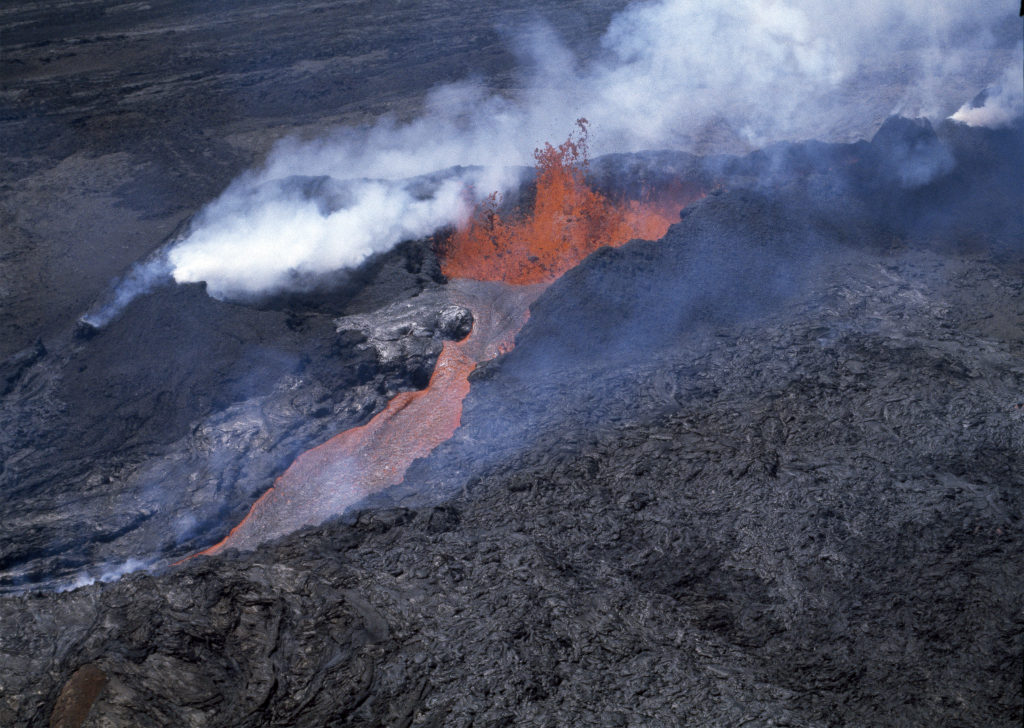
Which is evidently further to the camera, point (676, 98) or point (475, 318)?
point (676, 98)

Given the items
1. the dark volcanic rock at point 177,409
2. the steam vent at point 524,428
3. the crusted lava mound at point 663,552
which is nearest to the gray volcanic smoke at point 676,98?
the steam vent at point 524,428

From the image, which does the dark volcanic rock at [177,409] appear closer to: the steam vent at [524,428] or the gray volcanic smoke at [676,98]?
the steam vent at [524,428]

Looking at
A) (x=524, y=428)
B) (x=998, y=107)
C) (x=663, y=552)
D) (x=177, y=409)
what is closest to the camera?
(x=663, y=552)

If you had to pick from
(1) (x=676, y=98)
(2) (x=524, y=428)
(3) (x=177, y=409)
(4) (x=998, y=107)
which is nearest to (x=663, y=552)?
(2) (x=524, y=428)

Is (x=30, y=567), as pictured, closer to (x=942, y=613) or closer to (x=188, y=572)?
(x=188, y=572)

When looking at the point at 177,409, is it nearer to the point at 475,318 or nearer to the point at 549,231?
the point at 475,318

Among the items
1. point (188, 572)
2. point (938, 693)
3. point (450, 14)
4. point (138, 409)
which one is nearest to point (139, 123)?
point (450, 14)

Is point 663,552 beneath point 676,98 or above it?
beneath
